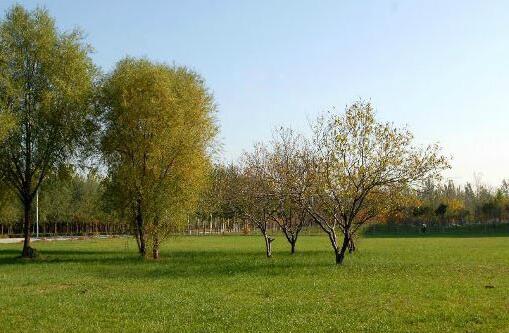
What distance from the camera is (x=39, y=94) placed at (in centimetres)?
3934

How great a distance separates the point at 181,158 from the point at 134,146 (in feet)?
11.5

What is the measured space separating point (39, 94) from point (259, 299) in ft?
89.6

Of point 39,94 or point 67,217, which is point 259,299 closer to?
point 39,94

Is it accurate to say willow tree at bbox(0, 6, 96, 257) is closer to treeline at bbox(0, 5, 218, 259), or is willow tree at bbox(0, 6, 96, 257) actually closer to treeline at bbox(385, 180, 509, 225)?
treeline at bbox(0, 5, 218, 259)

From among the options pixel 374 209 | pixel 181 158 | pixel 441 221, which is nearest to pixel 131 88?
pixel 181 158

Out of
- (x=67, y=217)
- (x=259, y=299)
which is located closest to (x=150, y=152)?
(x=259, y=299)

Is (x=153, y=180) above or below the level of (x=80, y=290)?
above

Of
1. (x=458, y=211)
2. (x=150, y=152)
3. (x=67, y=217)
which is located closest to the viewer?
(x=150, y=152)

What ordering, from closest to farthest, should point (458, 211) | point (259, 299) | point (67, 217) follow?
point (259, 299), point (67, 217), point (458, 211)

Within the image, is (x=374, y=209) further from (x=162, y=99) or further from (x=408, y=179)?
(x=162, y=99)

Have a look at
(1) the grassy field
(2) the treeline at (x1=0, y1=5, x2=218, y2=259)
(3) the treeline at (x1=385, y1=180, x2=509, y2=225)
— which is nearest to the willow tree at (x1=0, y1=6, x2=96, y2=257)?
(2) the treeline at (x1=0, y1=5, x2=218, y2=259)

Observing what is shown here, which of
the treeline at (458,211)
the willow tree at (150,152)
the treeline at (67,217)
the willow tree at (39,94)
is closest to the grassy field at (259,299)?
the willow tree at (150,152)

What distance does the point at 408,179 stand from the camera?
3005 cm

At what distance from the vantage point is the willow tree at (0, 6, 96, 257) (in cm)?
3872
